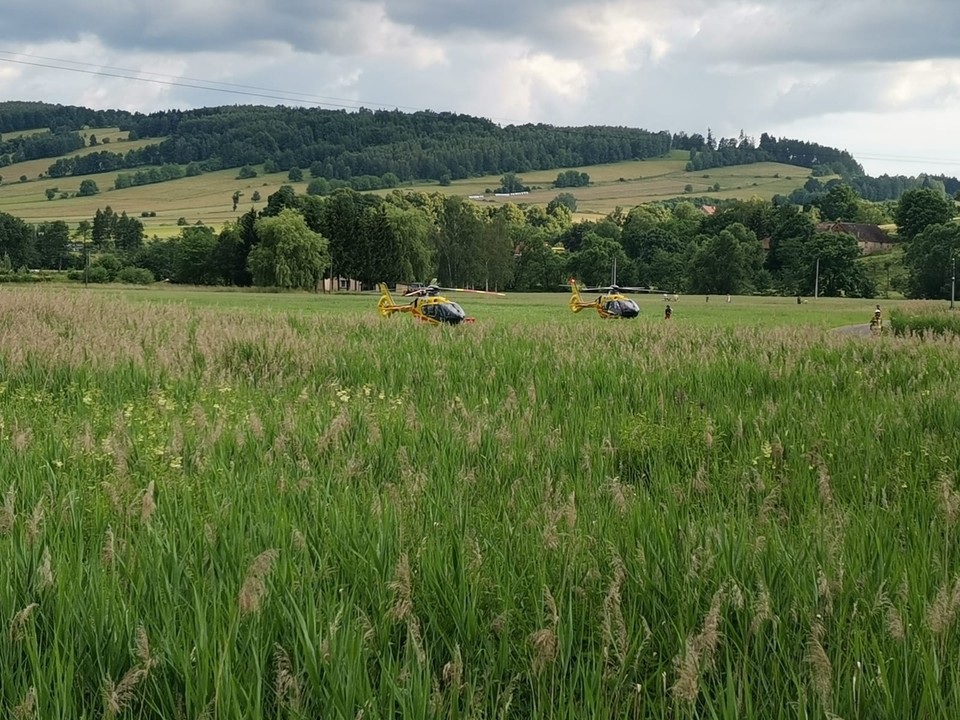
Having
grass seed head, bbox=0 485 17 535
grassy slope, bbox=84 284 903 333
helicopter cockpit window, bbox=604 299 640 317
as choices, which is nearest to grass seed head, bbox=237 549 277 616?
grass seed head, bbox=0 485 17 535

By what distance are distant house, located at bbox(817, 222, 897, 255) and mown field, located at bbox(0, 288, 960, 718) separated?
176 meters

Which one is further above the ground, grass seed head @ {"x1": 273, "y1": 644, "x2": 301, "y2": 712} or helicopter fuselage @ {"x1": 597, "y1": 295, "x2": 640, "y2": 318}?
grass seed head @ {"x1": 273, "y1": 644, "x2": 301, "y2": 712}

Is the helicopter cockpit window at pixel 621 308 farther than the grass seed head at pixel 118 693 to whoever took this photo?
Yes

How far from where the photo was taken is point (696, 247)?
5969 inches

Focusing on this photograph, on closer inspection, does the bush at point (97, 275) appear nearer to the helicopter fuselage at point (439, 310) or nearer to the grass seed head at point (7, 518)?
the helicopter fuselage at point (439, 310)

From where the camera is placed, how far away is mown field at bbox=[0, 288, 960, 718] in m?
2.59

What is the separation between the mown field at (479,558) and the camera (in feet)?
8.50

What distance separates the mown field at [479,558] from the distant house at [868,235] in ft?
576

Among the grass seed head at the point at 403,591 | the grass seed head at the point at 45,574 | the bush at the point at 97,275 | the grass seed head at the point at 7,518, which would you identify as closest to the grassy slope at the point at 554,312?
the grass seed head at the point at 7,518

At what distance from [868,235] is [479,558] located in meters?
191

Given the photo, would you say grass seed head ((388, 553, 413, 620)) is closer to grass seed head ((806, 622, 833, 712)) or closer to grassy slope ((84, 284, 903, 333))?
grass seed head ((806, 622, 833, 712))

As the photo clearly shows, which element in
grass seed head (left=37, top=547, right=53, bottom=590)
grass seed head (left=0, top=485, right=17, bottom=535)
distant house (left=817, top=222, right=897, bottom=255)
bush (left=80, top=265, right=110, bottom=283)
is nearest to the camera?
grass seed head (left=37, top=547, right=53, bottom=590)

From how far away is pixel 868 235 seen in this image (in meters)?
174

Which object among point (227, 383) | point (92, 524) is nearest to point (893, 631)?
point (92, 524)
